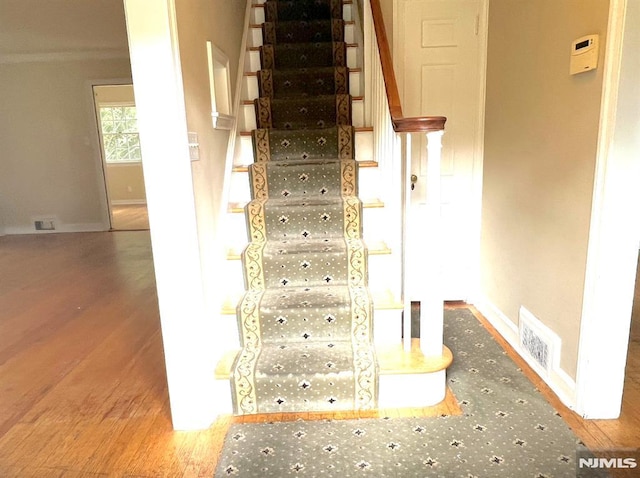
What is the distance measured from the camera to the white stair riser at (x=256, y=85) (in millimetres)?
3215

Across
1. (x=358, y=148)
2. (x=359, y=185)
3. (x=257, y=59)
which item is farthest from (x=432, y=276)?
(x=257, y=59)

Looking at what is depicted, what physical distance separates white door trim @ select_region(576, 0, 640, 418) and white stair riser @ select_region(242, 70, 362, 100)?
6.24 ft

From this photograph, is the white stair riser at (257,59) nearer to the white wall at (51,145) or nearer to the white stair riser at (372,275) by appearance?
the white stair riser at (372,275)

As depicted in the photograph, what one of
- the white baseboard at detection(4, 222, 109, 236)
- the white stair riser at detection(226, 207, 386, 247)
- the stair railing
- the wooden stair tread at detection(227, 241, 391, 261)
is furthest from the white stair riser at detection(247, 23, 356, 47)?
the white baseboard at detection(4, 222, 109, 236)

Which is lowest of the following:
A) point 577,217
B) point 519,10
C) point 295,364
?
point 295,364

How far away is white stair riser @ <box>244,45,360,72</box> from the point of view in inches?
132

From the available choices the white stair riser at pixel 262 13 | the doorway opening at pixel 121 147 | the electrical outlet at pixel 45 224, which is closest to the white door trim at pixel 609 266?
the white stair riser at pixel 262 13

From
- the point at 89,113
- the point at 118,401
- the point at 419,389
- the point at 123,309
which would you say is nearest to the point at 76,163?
the point at 89,113

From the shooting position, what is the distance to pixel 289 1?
154 inches

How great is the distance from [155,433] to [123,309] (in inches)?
62.9

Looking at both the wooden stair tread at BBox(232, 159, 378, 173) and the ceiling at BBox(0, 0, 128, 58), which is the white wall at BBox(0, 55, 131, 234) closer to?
the ceiling at BBox(0, 0, 128, 58)

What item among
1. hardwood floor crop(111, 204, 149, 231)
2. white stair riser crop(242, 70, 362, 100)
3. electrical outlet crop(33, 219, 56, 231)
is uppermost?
white stair riser crop(242, 70, 362, 100)

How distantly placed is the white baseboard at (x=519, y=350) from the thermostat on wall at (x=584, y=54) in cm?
126

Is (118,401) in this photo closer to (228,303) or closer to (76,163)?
(228,303)
